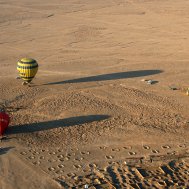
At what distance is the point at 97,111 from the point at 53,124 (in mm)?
2296

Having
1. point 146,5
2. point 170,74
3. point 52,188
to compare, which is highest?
point 146,5

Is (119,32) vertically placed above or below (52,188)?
above

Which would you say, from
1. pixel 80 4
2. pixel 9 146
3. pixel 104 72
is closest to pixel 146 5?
pixel 80 4

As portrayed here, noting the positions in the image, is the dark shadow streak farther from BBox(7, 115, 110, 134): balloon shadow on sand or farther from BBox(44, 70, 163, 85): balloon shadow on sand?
BBox(44, 70, 163, 85): balloon shadow on sand

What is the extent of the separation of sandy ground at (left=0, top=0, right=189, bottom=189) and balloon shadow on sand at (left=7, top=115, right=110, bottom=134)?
41 millimetres

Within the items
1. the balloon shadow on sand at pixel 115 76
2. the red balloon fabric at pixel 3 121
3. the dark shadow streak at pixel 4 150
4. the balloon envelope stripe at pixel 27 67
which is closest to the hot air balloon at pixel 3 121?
the red balloon fabric at pixel 3 121

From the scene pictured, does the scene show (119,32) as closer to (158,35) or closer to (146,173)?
(158,35)

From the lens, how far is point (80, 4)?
2165 inches

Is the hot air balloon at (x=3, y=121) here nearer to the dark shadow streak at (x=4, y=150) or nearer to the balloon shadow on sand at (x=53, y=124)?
the balloon shadow on sand at (x=53, y=124)

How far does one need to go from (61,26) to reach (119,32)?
7.12 metres

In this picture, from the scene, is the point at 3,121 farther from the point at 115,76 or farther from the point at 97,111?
the point at 115,76

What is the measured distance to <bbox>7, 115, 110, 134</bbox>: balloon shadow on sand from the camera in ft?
47.5

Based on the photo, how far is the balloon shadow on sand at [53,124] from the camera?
47.5 ft

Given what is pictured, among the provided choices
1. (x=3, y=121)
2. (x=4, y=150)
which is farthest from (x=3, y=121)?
(x=4, y=150)
